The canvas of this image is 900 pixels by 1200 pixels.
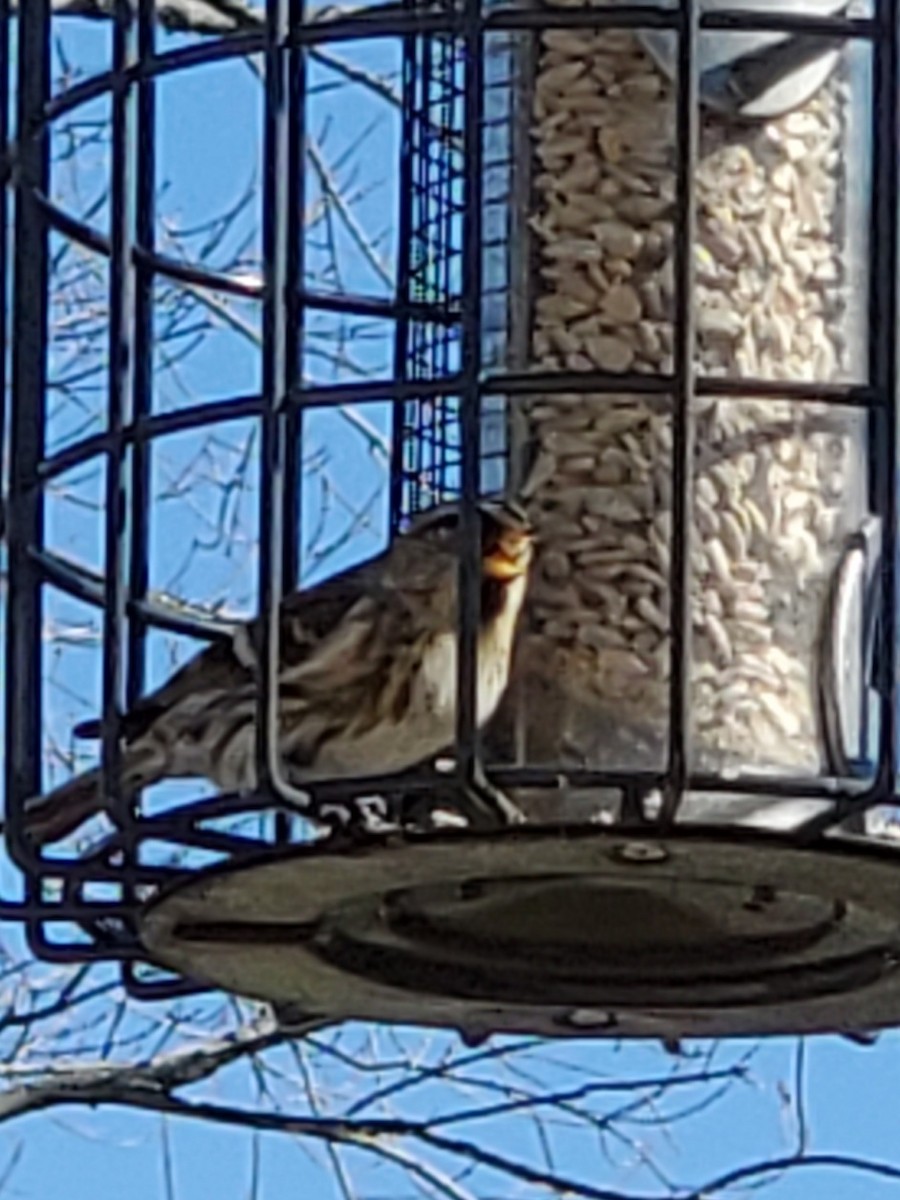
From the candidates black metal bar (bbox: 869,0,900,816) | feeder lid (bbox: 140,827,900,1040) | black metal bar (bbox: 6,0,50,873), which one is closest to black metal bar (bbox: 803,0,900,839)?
black metal bar (bbox: 869,0,900,816)

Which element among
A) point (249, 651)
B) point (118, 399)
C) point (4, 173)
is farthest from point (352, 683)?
point (4, 173)

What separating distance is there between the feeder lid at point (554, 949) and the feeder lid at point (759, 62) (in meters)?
1.01

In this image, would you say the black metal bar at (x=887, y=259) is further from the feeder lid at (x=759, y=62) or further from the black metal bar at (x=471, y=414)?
the black metal bar at (x=471, y=414)

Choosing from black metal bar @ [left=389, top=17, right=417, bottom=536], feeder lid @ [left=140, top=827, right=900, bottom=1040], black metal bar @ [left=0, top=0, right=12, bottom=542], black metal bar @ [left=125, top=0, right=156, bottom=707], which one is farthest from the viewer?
black metal bar @ [left=0, top=0, right=12, bottom=542]

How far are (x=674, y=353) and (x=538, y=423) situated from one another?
1.35 ft

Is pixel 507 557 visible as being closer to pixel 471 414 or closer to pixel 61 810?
pixel 471 414

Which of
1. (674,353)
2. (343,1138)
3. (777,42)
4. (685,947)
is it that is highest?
(777,42)

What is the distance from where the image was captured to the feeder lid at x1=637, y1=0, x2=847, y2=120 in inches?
210

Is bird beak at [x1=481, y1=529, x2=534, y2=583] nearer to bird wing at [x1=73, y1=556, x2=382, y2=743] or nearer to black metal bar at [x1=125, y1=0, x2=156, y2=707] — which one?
bird wing at [x1=73, y1=556, x2=382, y2=743]

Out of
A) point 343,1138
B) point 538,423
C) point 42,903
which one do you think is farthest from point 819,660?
point 343,1138

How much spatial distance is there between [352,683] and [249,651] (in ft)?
0.58

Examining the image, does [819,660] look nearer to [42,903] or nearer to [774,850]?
[774,850]

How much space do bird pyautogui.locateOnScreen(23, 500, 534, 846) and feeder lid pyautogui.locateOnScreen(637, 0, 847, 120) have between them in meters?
0.59

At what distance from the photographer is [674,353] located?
16.6 ft
